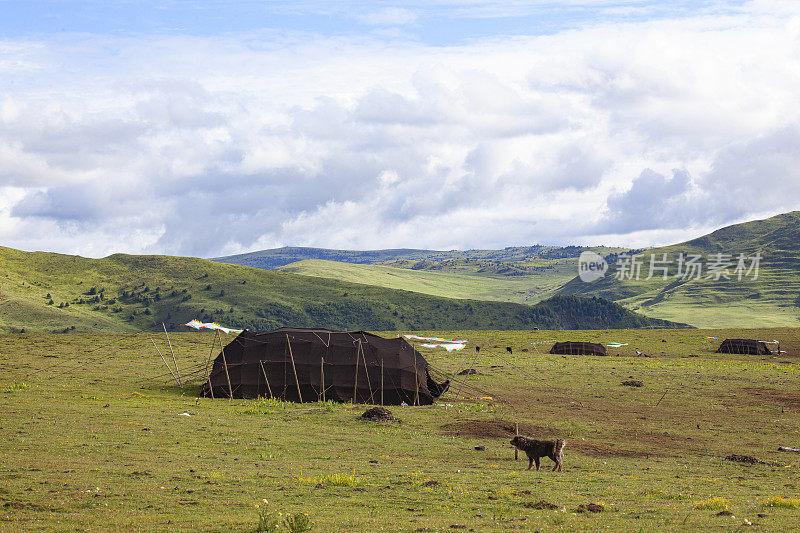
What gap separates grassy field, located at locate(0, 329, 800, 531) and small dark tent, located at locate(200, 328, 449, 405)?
184 cm

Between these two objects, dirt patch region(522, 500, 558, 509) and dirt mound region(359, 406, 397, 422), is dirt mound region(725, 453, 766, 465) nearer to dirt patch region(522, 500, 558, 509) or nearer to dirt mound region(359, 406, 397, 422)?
dirt patch region(522, 500, 558, 509)

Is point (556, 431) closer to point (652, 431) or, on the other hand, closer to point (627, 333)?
point (652, 431)

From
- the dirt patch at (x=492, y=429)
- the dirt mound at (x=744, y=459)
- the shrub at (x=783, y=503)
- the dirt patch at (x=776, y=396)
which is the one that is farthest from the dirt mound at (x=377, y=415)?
the dirt patch at (x=776, y=396)

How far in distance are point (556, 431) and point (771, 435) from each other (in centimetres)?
1029

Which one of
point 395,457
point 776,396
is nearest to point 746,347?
point 776,396

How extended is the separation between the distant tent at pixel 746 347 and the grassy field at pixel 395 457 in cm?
3089

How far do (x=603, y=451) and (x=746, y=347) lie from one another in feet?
216

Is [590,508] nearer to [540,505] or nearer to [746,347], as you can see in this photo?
[540,505]

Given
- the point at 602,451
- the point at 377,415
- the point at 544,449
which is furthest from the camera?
the point at 377,415

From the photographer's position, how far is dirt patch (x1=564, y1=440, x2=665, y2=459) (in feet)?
93.1

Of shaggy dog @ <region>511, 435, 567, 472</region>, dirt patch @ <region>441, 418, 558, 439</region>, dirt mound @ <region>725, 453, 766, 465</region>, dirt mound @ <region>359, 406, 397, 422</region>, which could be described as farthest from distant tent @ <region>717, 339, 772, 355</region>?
shaggy dog @ <region>511, 435, 567, 472</region>

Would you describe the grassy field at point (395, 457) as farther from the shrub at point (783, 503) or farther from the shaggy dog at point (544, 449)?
the shaggy dog at point (544, 449)

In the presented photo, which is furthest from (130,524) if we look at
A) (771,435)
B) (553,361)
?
(553,361)

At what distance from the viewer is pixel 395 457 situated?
26016 millimetres
